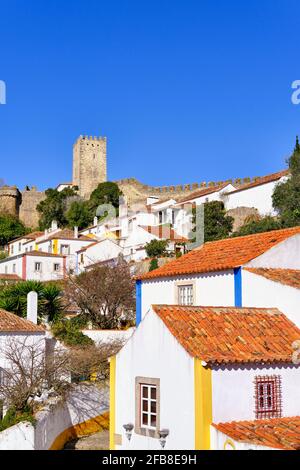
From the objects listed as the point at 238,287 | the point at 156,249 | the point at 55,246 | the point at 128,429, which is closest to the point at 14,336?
the point at 128,429

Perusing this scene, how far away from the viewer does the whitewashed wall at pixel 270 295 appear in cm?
1484

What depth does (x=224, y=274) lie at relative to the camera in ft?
53.9

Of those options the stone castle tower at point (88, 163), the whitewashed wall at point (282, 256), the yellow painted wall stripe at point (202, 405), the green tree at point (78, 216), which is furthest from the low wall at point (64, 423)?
the stone castle tower at point (88, 163)

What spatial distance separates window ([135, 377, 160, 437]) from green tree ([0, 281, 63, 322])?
14.5 metres

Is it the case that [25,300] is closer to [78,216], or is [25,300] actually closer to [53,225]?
[53,225]

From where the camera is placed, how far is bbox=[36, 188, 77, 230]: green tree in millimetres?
72625

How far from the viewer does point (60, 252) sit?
5456 cm

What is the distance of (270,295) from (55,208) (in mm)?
59446

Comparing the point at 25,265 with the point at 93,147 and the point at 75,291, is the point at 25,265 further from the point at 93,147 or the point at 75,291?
the point at 93,147

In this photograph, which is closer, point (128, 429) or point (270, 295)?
point (128, 429)

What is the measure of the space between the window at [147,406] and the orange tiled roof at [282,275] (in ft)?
Result: 13.8

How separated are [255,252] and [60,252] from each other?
39.4 meters
